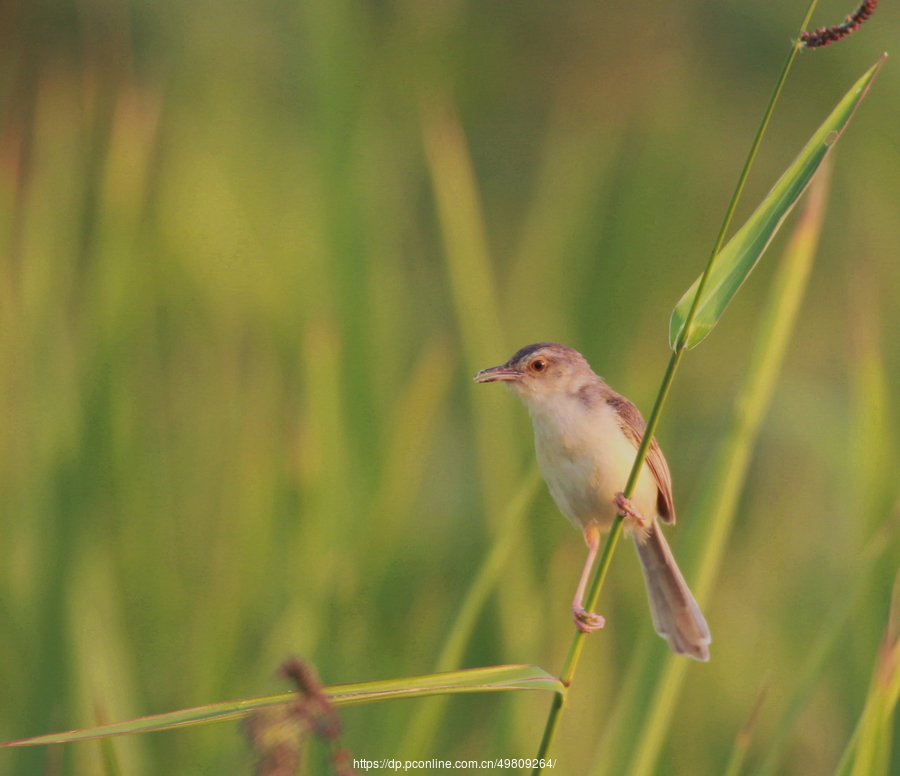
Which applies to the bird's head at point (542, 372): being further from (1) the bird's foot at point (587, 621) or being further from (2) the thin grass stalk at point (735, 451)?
(1) the bird's foot at point (587, 621)

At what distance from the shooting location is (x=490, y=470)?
2.77m

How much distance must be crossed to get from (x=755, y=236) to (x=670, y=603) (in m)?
0.79

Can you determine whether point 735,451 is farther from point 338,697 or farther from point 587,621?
point 338,697

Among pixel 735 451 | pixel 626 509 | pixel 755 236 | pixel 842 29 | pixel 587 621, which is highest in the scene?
pixel 842 29

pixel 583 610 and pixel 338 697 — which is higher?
pixel 583 610

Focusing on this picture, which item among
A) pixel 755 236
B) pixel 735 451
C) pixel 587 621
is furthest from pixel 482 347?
pixel 755 236

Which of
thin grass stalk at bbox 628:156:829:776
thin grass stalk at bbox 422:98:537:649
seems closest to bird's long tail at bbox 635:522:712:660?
thin grass stalk at bbox 628:156:829:776

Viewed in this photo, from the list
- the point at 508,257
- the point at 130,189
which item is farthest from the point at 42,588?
the point at 508,257

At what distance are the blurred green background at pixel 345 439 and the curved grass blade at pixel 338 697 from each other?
0.90m

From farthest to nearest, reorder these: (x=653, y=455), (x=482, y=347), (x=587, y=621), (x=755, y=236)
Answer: (x=482, y=347), (x=653, y=455), (x=587, y=621), (x=755, y=236)

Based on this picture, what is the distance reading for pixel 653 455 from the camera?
1.79 metres

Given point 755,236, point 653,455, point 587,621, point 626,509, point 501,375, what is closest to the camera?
point 755,236

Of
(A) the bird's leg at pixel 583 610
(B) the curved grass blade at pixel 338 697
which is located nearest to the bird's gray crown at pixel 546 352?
(A) the bird's leg at pixel 583 610

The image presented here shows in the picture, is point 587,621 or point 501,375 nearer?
point 587,621
